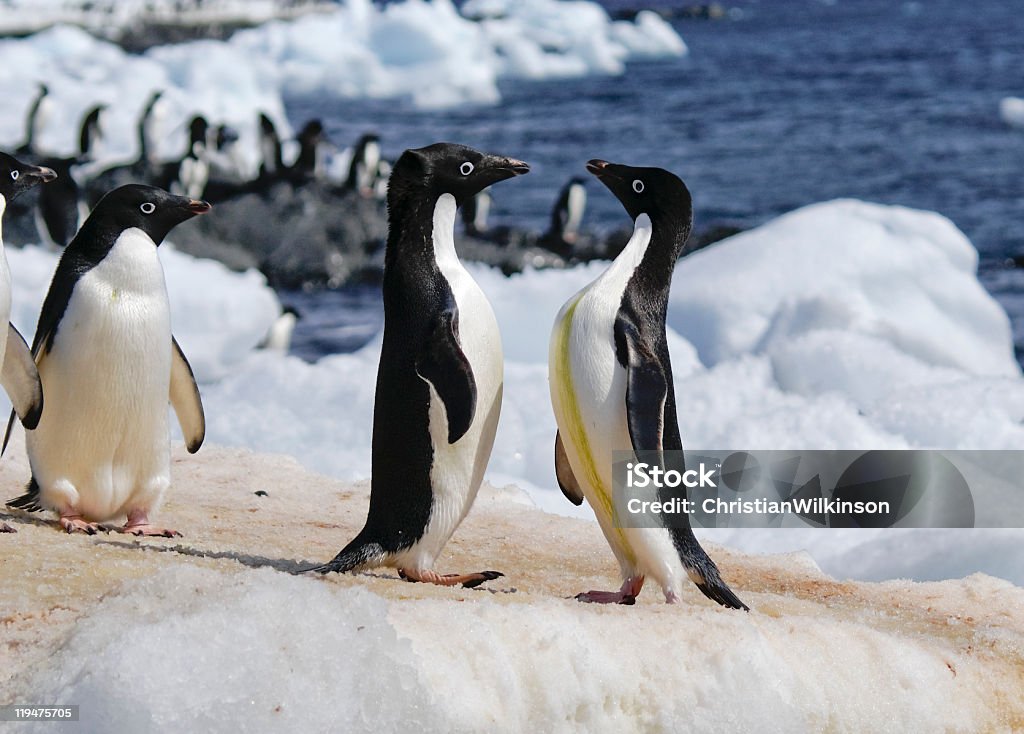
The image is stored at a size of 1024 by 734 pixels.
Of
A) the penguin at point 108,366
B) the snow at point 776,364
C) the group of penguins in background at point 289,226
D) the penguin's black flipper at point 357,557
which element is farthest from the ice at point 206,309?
the penguin's black flipper at point 357,557

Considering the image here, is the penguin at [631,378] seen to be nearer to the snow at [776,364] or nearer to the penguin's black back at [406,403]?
the penguin's black back at [406,403]

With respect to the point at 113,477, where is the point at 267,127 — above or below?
below

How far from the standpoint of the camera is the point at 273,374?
8141 mm

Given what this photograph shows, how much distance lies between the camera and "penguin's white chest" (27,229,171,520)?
412 centimetres

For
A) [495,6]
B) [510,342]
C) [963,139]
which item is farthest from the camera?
[495,6]

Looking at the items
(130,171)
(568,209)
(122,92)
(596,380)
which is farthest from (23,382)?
(122,92)

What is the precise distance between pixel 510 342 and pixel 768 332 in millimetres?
1655

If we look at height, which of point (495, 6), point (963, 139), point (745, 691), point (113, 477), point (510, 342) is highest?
point (745, 691)

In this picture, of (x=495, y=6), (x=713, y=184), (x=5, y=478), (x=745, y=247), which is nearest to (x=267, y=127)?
(x=713, y=184)

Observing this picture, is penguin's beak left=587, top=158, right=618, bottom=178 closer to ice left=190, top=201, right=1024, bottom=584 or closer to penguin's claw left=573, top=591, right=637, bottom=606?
penguin's claw left=573, top=591, right=637, bottom=606

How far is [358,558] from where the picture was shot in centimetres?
363

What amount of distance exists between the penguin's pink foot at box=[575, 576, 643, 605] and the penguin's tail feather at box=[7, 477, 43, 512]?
5.50ft

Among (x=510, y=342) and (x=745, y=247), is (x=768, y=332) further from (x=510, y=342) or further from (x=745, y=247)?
(x=510, y=342)

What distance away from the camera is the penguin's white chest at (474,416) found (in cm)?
368
